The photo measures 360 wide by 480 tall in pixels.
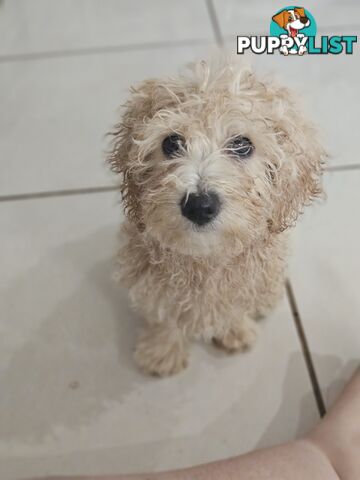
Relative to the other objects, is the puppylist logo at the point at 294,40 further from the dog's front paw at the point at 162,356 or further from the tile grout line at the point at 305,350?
the dog's front paw at the point at 162,356

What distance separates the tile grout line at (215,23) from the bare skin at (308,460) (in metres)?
1.18

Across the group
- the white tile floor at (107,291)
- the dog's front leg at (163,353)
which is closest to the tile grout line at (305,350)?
the white tile floor at (107,291)

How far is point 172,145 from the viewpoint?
0.79 metres

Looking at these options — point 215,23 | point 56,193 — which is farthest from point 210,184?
point 215,23

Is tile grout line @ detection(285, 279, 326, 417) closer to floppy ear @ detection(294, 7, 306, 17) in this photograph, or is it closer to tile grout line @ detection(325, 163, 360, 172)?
tile grout line @ detection(325, 163, 360, 172)

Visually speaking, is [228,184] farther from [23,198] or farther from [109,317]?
[23,198]

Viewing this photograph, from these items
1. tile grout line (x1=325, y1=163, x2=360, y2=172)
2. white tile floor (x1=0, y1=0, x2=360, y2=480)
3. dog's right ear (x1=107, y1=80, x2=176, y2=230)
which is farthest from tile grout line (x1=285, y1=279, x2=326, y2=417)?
dog's right ear (x1=107, y1=80, x2=176, y2=230)

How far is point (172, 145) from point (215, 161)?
0.29 feet

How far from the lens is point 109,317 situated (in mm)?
1207

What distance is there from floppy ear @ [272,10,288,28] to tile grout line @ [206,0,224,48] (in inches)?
7.1

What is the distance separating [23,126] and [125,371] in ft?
2.58

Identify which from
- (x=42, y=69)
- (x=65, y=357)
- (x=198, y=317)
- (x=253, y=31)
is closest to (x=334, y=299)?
(x=198, y=317)

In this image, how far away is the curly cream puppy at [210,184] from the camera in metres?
0.73

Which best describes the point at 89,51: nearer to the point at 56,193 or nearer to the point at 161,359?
the point at 56,193
